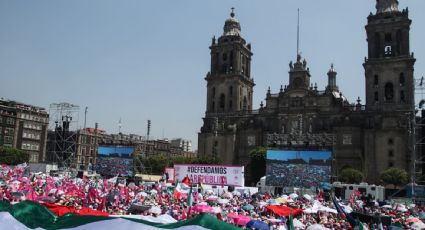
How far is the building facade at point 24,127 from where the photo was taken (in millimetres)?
94812

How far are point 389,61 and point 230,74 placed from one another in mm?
27906

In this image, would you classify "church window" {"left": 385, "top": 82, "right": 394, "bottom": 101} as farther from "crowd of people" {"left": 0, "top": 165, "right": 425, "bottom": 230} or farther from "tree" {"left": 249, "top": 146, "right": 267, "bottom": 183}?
"crowd of people" {"left": 0, "top": 165, "right": 425, "bottom": 230}

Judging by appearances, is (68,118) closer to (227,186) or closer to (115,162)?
(115,162)

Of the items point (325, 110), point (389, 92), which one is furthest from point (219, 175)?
point (389, 92)

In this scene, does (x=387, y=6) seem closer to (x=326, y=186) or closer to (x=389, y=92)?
(x=389, y=92)

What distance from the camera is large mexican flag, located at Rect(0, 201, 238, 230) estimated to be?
10758mm

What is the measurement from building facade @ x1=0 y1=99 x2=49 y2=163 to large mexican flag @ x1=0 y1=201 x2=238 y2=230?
9071cm

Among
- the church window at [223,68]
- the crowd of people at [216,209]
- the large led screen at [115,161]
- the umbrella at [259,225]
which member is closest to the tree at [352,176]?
the large led screen at [115,161]

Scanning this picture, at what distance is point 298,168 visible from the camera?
41.5 m

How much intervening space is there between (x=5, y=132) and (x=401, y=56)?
79962 mm

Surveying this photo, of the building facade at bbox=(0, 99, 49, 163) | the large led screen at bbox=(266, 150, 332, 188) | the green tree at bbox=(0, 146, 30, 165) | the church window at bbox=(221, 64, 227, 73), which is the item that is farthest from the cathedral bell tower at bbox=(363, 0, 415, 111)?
the building facade at bbox=(0, 99, 49, 163)

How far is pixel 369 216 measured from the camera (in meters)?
19.9

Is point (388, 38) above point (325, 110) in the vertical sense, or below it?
above

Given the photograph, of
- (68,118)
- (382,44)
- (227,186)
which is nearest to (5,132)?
(68,118)
